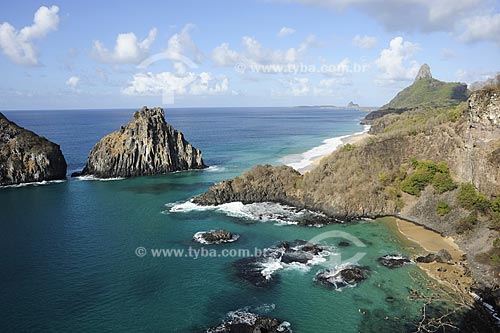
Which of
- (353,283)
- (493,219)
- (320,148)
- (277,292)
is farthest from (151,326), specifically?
(320,148)

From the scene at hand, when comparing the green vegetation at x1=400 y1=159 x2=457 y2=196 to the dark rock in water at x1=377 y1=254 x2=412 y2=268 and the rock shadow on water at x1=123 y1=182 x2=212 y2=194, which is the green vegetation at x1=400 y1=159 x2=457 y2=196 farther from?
the rock shadow on water at x1=123 y1=182 x2=212 y2=194

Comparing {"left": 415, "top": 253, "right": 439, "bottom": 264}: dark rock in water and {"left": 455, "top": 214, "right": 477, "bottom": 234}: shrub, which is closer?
{"left": 415, "top": 253, "right": 439, "bottom": 264}: dark rock in water

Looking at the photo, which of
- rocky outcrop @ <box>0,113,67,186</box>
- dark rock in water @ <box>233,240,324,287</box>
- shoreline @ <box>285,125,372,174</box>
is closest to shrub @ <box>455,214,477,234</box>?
dark rock in water @ <box>233,240,324,287</box>

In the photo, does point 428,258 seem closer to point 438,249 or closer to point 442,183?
point 438,249

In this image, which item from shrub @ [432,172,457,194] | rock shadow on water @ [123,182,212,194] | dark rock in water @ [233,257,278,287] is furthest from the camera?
rock shadow on water @ [123,182,212,194]

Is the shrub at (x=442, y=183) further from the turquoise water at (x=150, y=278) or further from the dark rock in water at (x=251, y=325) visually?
the dark rock in water at (x=251, y=325)

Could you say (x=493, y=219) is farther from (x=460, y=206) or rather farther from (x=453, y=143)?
(x=453, y=143)
